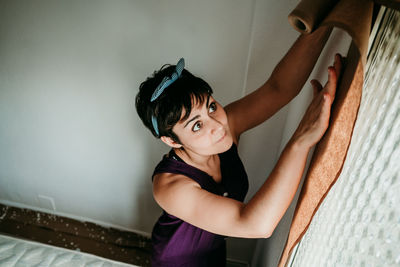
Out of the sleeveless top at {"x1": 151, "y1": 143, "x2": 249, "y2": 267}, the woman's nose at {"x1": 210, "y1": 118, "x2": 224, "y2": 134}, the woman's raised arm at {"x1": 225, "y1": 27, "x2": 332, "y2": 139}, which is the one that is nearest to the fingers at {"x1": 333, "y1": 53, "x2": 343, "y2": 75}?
the woman's raised arm at {"x1": 225, "y1": 27, "x2": 332, "y2": 139}

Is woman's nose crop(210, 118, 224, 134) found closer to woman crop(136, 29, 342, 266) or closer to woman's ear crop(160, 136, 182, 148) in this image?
woman crop(136, 29, 342, 266)

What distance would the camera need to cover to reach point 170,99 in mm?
820

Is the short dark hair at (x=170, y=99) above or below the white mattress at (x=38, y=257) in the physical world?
above

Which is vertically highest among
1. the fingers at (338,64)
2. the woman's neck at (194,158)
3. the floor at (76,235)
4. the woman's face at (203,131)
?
the fingers at (338,64)

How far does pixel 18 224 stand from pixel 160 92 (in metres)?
1.90

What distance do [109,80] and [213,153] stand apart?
701 mm

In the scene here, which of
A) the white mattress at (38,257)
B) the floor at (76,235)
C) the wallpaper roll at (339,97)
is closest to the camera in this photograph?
the wallpaper roll at (339,97)

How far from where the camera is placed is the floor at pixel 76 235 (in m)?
1.85

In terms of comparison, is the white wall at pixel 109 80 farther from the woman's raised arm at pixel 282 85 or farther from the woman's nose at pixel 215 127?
the woman's nose at pixel 215 127

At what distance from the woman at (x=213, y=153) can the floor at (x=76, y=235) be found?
80 centimetres

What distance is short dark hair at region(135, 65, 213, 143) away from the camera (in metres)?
0.82

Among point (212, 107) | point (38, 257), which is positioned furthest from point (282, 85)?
point (38, 257)

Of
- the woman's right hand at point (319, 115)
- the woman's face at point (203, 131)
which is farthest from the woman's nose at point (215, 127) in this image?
the woman's right hand at point (319, 115)

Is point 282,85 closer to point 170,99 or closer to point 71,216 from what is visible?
point 170,99
